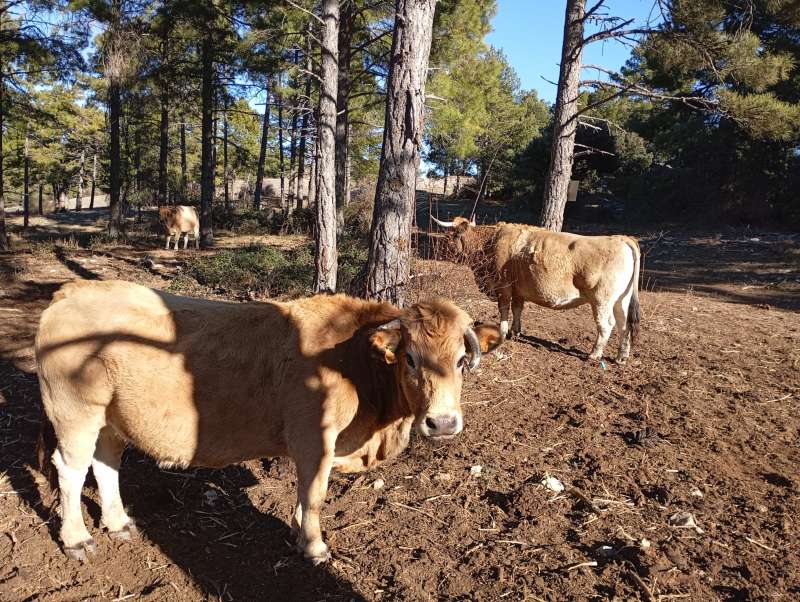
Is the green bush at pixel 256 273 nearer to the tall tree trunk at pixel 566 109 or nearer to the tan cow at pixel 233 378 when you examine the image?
the tall tree trunk at pixel 566 109

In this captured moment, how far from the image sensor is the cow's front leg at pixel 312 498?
334 centimetres

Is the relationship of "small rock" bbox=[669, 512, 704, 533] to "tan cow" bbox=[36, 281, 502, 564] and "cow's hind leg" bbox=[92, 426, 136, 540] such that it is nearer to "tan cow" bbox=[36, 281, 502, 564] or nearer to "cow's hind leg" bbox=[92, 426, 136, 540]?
"tan cow" bbox=[36, 281, 502, 564]

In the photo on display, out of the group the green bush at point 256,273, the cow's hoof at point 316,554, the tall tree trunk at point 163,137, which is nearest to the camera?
the cow's hoof at point 316,554

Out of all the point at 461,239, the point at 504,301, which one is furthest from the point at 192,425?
the point at 461,239

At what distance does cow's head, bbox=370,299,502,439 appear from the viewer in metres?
3.02

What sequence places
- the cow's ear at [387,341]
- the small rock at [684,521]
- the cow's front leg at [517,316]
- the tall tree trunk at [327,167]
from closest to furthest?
1. the cow's ear at [387,341]
2. the small rock at [684,521]
3. the cow's front leg at [517,316]
4. the tall tree trunk at [327,167]

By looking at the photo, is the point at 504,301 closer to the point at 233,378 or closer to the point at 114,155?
the point at 233,378

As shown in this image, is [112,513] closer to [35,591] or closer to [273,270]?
[35,591]

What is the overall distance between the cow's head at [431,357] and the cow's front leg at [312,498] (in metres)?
0.74

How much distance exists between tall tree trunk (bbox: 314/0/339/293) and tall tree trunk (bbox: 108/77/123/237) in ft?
38.0

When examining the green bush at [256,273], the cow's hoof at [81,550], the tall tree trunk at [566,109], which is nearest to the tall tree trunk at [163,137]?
the green bush at [256,273]

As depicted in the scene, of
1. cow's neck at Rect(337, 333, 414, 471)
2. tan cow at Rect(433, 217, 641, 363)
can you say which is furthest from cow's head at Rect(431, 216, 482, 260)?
cow's neck at Rect(337, 333, 414, 471)

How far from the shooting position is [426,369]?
313 cm

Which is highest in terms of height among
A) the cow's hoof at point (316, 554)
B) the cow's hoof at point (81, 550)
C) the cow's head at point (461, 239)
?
the cow's head at point (461, 239)
